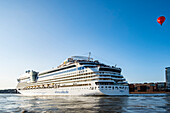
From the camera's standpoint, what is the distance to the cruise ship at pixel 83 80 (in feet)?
159

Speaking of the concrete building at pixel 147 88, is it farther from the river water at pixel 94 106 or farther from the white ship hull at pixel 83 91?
the river water at pixel 94 106

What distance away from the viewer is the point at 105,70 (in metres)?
54.6

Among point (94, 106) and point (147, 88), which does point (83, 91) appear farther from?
point (147, 88)

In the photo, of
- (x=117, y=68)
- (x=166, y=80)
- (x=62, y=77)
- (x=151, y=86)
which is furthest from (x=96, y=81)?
(x=166, y=80)

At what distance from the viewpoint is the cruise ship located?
4837 cm

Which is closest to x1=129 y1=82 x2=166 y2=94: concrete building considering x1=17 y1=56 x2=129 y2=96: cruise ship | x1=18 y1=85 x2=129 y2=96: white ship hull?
x1=17 y1=56 x2=129 y2=96: cruise ship

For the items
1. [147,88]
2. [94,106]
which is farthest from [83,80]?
[147,88]

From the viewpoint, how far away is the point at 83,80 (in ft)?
177

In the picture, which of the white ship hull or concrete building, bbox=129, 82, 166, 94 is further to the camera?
concrete building, bbox=129, 82, 166, 94

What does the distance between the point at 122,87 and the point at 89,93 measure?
33.7ft

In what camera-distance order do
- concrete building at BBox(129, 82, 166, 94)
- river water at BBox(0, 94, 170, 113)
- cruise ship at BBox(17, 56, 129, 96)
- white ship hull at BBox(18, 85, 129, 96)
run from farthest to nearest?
concrete building at BBox(129, 82, 166, 94) → cruise ship at BBox(17, 56, 129, 96) → white ship hull at BBox(18, 85, 129, 96) → river water at BBox(0, 94, 170, 113)

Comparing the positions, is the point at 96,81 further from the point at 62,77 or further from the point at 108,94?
the point at 62,77

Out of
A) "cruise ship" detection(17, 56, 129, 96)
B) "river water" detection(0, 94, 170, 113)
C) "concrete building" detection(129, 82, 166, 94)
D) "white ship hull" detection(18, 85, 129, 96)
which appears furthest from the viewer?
"concrete building" detection(129, 82, 166, 94)

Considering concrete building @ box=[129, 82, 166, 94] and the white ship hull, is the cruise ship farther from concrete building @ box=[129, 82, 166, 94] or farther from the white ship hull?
concrete building @ box=[129, 82, 166, 94]
